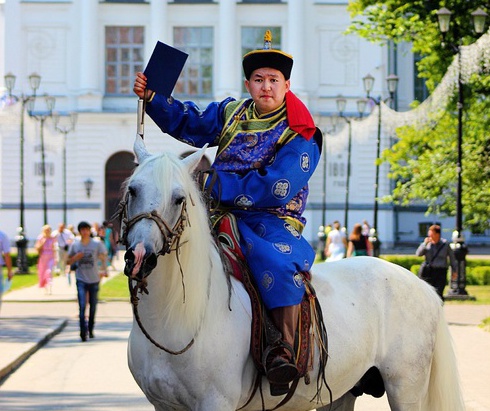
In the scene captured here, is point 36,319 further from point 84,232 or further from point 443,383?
point 443,383

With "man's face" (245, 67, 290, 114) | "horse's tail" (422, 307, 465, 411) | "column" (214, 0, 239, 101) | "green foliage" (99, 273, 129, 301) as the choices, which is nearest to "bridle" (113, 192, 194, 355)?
"man's face" (245, 67, 290, 114)

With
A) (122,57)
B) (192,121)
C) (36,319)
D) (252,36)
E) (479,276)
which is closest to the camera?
(192,121)

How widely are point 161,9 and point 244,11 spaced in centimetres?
506

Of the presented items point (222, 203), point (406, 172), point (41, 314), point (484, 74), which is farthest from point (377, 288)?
point (406, 172)

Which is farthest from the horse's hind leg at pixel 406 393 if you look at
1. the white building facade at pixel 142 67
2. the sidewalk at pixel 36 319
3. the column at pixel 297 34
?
the column at pixel 297 34

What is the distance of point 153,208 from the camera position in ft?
20.7

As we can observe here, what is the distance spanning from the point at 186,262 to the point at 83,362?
1081cm

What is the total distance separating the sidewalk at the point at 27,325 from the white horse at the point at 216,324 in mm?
8151

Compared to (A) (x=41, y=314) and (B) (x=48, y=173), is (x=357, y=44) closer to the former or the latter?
(B) (x=48, y=173)

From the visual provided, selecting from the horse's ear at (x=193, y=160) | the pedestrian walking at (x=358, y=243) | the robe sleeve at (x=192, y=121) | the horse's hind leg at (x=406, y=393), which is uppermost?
the robe sleeve at (x=192, y=121)

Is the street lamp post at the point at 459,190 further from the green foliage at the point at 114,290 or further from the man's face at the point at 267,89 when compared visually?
the man's face at the point at 267,89

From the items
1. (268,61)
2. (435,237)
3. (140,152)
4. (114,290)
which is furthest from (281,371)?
(114,290)

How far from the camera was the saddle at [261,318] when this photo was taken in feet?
23.2

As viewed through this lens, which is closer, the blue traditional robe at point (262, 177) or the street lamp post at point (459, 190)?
the blue traditional robe at point (262, 177)
